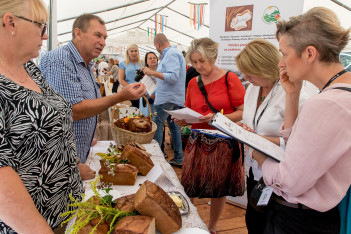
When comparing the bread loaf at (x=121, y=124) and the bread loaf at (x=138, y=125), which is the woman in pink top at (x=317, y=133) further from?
the bread loaf at (x=121, y=124)

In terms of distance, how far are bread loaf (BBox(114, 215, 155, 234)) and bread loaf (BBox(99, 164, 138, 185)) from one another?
50cm

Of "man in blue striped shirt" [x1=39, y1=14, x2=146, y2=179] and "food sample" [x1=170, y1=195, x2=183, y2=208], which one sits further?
"man in blue striped shirt" [x1=39, y1=14, x2=146, y2=179]

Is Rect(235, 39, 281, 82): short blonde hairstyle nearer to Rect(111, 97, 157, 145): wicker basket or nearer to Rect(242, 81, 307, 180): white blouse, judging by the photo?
Rect(242, 81, 307, 180): white blouse

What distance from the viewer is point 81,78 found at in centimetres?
156

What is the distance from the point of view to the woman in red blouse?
1.99m

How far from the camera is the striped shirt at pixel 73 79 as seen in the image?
1.43 m

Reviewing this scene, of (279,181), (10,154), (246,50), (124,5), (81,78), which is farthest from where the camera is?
(124,5)

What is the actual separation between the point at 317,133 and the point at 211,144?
1.21 m

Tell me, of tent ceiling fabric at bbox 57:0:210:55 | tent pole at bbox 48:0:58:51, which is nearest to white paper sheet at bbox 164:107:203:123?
tent pole at bbox 48:0:58:51

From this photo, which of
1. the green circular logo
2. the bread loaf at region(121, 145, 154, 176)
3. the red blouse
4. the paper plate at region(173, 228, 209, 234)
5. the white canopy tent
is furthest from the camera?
the white canopy tent

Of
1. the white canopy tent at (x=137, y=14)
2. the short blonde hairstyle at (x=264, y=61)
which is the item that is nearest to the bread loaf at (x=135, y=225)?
the short blonde hairstyle at (x=264, y=61)

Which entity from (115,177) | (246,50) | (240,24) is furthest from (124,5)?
(115,177)

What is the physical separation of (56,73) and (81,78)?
16cm

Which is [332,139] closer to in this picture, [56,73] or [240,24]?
[56,73]
